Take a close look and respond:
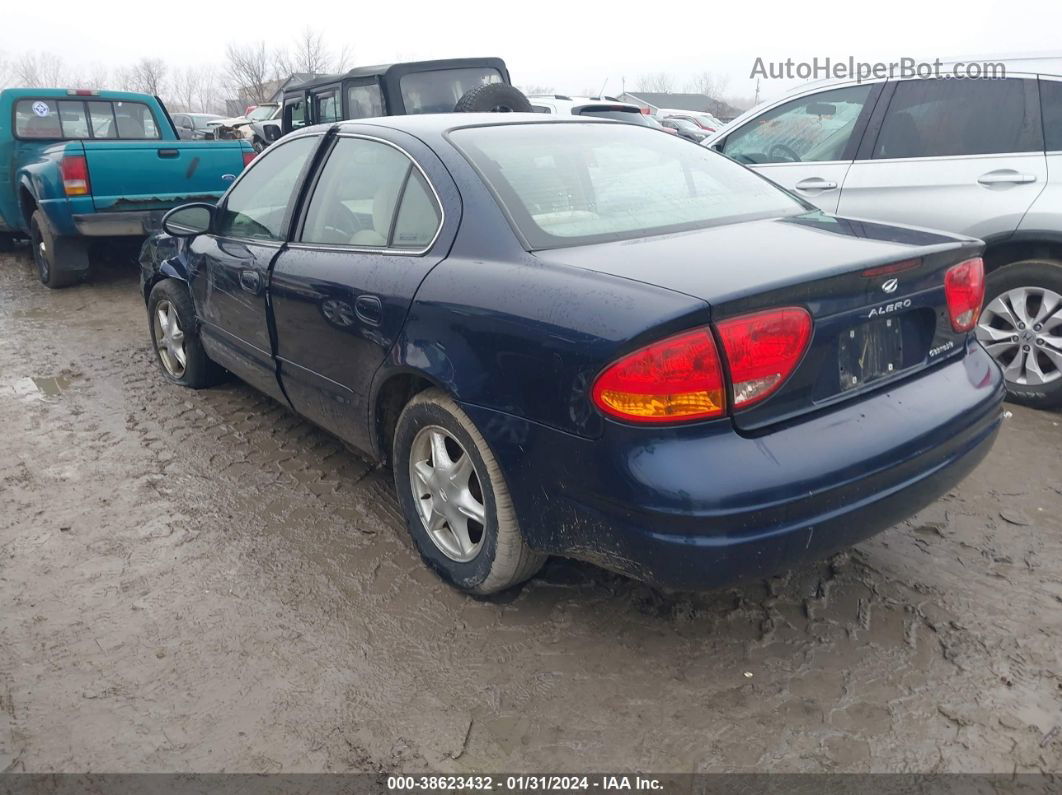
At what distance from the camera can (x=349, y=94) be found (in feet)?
30.2

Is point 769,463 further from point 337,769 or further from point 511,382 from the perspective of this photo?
point 337,769

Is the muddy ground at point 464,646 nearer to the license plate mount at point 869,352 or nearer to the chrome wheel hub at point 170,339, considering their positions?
the license plate mount at point 869,352

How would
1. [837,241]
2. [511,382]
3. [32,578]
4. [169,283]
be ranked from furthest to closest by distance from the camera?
[169,283] → [32,578] → [837,241] → [511,382]

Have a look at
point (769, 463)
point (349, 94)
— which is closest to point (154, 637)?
point (769, 463)

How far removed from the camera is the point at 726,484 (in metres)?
1.99

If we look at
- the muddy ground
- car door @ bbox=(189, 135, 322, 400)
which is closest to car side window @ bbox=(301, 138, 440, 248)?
car door @ bbox=(189, 135, 322, 400)

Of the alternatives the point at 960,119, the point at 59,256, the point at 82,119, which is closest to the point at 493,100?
the point at 82,119

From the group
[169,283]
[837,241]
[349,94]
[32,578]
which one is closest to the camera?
[837,241]

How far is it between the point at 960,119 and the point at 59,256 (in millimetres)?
7036

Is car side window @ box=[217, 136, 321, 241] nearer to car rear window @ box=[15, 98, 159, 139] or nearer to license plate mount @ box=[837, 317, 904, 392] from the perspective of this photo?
license plate mount @ box=[837, 317, 904, 392]

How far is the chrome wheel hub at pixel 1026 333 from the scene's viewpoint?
407cm

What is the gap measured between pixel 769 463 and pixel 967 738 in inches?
35.3

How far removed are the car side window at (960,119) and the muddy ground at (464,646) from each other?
5.63 ft

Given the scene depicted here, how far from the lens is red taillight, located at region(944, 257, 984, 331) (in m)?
2.53
